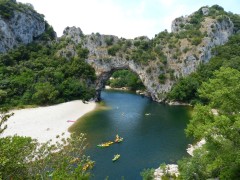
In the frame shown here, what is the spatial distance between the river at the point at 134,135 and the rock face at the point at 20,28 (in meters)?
35.8

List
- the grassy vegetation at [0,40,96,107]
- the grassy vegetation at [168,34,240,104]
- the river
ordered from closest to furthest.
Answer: the river < the grassy vegetation at [0,40,96,107] < the grassy vegetation at [168,34,240,104]

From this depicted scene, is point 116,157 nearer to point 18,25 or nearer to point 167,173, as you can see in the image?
point 167,173

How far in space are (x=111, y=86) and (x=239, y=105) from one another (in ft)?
347

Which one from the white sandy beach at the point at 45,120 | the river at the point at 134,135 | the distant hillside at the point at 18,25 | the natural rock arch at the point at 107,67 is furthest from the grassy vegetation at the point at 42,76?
the river at the point at 134,135

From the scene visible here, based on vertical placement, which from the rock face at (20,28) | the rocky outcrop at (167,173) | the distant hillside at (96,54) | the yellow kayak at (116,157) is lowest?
the yellow kayak at (116,157)

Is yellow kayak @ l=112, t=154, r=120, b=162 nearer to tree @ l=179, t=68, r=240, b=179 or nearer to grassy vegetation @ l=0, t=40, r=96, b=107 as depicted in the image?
tree @ l=179, t=68, r=240, b=179

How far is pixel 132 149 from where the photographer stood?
152ft

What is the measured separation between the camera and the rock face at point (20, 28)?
292 feet

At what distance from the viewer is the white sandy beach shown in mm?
52084

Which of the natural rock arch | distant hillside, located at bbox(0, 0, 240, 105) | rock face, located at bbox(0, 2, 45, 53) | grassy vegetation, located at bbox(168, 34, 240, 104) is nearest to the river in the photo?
grassy vegetation, located at bbox(168, 34, 240, 104)

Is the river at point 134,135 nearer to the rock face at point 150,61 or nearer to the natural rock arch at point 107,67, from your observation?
the rock face at point 150,61

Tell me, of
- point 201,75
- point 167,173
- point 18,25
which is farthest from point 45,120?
point 201,75

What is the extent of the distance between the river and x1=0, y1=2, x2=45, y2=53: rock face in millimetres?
35767

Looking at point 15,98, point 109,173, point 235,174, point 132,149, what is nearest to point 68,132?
point 132,149
